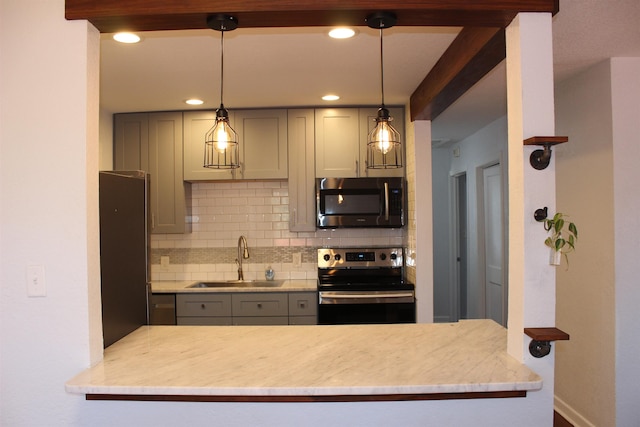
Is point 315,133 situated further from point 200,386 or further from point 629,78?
point 200,386

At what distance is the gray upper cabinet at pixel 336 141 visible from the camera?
390 centimetres

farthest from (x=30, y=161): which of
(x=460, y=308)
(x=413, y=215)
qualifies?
(x=460, y=308)

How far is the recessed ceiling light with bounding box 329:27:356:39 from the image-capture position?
7.63 feet

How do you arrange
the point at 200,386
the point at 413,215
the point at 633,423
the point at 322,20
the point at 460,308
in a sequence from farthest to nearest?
the point at 460,308, the point at 413,215, the point at 633,423, the point at 322,20, the point at 200,386

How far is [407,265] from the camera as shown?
3967 millimetres

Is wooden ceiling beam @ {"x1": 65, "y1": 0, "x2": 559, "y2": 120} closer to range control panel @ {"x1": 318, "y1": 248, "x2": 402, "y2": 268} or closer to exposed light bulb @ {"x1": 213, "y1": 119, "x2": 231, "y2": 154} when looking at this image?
exposed light bulb @ {"x1": 213, "y1": 119, "x2": 231, "y2": 154}

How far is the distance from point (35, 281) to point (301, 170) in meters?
2.45

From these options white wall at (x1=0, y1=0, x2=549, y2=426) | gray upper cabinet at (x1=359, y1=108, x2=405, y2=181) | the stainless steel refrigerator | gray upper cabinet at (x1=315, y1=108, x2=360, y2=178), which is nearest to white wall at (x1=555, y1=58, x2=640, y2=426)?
gray upper cabinet at (x1=359, y1=108, x2=405, y2=181)

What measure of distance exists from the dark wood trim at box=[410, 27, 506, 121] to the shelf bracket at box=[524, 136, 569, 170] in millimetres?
556

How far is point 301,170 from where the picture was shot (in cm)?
391

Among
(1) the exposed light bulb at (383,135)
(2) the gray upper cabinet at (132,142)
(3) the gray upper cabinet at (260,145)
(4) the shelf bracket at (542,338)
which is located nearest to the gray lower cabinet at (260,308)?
(3) the gray upper cabinet at (260,145)

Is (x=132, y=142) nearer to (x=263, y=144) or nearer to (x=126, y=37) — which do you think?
(x=263, y=144)

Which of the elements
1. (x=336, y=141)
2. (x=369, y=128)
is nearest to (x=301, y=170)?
(x=336, y=141)

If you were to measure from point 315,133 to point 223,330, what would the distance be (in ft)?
7.18
